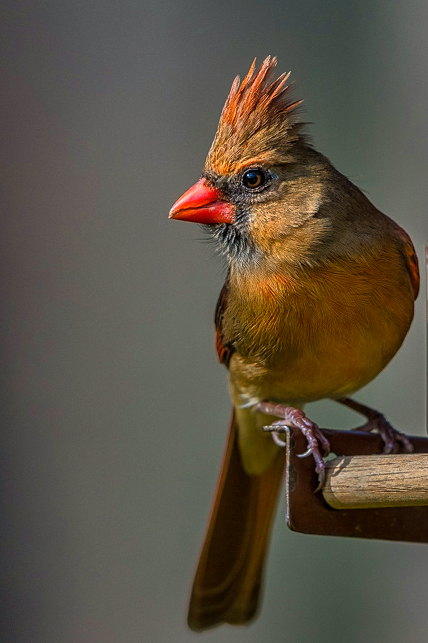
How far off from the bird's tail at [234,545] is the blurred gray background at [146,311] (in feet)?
4.30

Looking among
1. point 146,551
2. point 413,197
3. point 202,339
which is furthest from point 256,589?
point 413,197

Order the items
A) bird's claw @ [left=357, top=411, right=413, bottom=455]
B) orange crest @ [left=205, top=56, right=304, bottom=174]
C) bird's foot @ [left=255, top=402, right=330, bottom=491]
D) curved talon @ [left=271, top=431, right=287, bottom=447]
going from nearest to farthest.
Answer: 1. bird's foot @ [left=255, top=402, right=330, bottom=491]
2. orange crest @ [left=205, top=56, right=304, bottom=174]
3. bird's claw @ [left=357, top=411, right=413, bottom=455]
4. curved talon @ [left=271, top=431, right=287, bottom=447]

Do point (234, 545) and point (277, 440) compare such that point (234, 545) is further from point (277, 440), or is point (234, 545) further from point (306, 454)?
point (306, 454)

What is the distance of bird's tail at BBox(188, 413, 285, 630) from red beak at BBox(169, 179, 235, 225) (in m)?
0.81

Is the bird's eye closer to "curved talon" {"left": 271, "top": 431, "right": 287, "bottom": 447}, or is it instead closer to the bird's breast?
the bird's breast

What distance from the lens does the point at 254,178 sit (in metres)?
2.48

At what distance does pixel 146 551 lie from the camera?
180 inches

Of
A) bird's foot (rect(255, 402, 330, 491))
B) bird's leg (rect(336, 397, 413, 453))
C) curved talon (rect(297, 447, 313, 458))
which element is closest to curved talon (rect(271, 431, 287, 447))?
bird's foot (rect(255, 402, 330, 491))

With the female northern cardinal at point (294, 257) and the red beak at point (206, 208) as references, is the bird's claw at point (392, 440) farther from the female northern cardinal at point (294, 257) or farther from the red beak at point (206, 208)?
the red beak at point (206, 208)

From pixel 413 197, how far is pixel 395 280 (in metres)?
2.15

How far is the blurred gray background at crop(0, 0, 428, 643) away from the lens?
14.4 feet

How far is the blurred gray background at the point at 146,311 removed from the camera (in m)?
4.39

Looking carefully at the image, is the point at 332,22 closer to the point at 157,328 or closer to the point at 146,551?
the point at 157,328

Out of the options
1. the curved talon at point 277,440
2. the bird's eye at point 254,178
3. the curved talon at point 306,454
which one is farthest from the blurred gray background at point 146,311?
the curved talon at point 306,454
